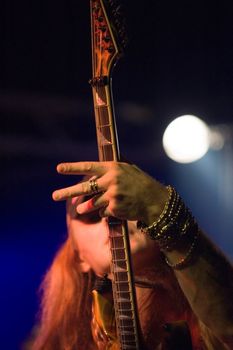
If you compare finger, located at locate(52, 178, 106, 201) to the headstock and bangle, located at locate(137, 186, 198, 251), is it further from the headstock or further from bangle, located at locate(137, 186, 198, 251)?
the headstock

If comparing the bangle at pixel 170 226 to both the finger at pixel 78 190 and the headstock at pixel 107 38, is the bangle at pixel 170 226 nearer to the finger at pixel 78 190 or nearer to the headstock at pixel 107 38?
the finger at pixel 78 190

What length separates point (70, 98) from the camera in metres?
2.14

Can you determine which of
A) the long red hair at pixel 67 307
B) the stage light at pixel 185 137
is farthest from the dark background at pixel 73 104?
the long red hair at pixel 67 307

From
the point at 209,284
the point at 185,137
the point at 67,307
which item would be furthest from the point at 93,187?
the point at 185,137

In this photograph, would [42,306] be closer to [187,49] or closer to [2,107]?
[2,107]

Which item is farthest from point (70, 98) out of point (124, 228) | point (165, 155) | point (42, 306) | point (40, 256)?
point (124, 228)

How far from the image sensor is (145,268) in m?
1.13

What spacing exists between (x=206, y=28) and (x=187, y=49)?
131mm

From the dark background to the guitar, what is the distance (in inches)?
43.0

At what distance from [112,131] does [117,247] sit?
0.23 metres

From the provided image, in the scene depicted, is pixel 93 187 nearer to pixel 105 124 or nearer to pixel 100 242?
pixel 105 124

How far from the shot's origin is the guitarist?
0.82 metres

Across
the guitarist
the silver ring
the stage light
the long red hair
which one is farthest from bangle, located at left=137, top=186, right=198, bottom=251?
the stage light

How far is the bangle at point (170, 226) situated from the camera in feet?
2.72
